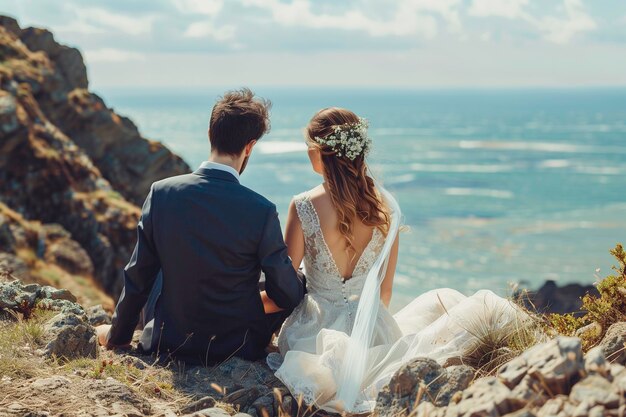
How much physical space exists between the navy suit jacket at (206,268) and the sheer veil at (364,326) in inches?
21.4

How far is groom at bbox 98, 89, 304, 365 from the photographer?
5.60 metres

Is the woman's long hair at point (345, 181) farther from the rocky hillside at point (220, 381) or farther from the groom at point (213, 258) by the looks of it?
the rocky hillside at point (220, 381)

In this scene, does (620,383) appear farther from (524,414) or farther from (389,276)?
(389,276)

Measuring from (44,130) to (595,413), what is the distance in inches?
636

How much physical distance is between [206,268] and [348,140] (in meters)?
1.49

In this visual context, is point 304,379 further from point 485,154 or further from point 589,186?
point 485,154

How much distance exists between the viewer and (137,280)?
586 centimetres

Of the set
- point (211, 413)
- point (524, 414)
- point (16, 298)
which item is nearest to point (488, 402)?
point (524, 414)

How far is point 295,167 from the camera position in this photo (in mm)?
78688

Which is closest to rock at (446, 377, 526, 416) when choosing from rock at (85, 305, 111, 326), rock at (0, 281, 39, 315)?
rock at (0, 281, 39, 315)

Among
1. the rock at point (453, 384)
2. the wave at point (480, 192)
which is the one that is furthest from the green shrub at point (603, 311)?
the wave at point (480, 192)

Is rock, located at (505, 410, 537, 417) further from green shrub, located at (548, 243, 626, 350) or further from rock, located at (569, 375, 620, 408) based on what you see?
green shrub, located at (548, 243, 626, 350)

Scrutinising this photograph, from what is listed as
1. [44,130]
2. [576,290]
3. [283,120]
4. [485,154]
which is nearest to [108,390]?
[44,130]

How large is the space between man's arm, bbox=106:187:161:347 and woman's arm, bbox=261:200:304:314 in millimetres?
908
